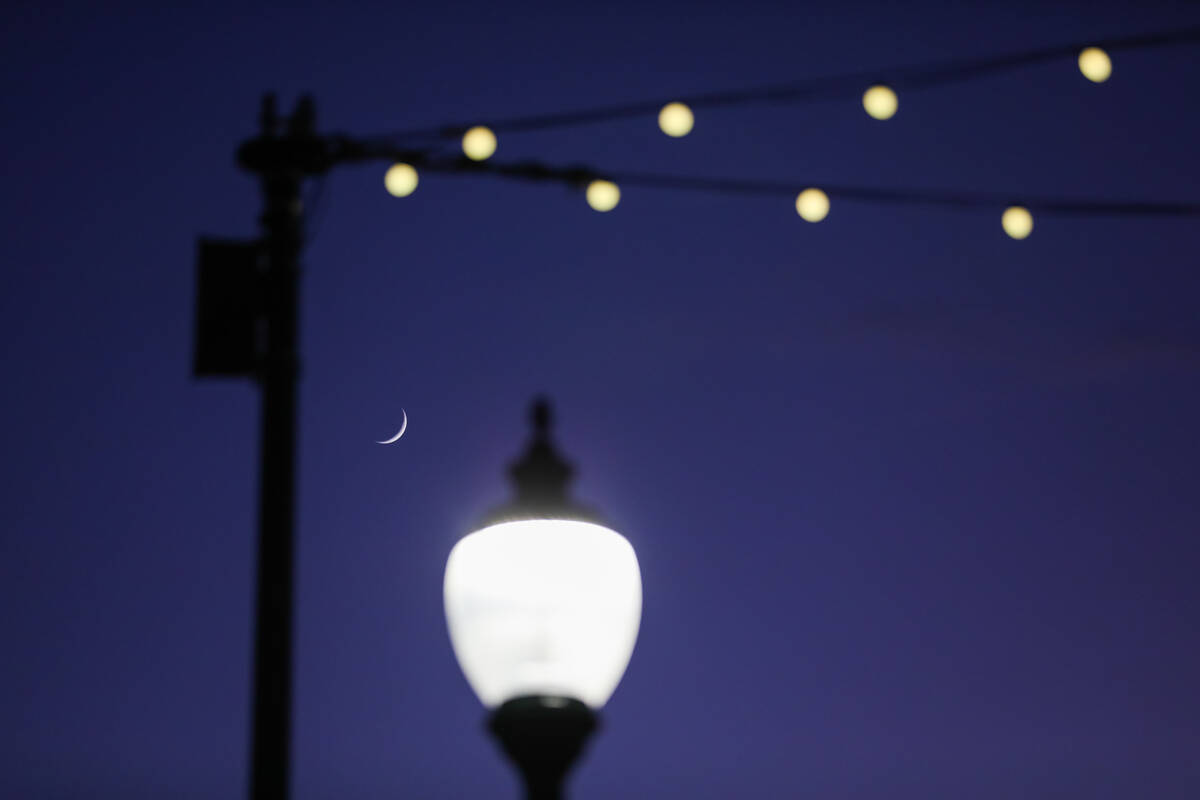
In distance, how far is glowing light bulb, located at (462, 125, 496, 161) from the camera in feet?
18.5

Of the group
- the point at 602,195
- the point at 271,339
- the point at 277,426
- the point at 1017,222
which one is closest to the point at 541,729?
the point at 277,426

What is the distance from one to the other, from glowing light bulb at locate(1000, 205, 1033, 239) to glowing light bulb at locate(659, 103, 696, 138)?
1519 millimetres

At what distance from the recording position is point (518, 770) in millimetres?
3609

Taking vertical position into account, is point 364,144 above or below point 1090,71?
below

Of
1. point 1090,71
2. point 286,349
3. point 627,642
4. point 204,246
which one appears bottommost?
point 627,642

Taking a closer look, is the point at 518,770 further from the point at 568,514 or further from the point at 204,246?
the point at 204,246

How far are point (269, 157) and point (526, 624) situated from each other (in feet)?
6.93

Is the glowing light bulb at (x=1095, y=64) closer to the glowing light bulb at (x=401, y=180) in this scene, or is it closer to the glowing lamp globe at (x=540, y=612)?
the glowing light bulb at (x=401, y=180)

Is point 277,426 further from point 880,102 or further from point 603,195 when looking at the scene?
point 880,102

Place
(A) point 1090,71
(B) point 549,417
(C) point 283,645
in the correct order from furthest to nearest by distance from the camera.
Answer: (A) point 1090,71
(C) point 283,645
(B) point 549,417

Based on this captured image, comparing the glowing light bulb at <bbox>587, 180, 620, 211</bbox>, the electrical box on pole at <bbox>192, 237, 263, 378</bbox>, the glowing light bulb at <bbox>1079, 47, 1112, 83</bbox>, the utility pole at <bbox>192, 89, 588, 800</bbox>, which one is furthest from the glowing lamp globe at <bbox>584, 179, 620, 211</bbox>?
the glowing light bulb at <bbox>1079, 47, 1112, 83</bbox>

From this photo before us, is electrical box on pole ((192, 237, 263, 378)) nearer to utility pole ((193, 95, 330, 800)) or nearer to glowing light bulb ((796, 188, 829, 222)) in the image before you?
utility pole ((193, 95, 330, 800))

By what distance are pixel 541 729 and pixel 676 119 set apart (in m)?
3.21

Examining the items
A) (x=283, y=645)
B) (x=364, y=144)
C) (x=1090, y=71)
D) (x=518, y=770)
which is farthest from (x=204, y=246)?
(x=1090, y=71)
